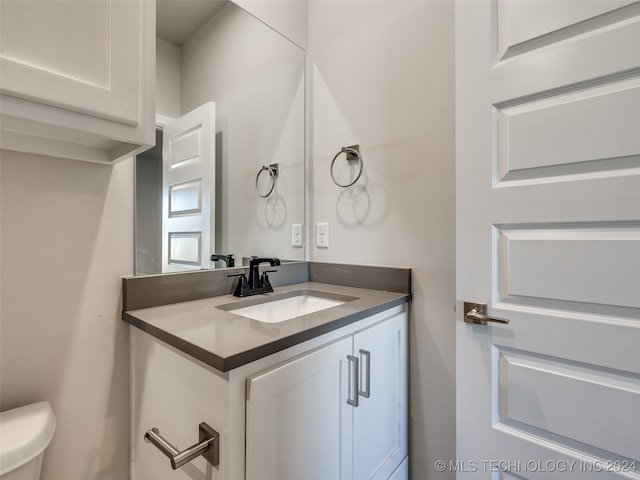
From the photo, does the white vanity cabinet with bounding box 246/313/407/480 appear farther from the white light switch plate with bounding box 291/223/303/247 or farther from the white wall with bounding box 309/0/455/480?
the white light switch plate with bounding box 291/223/303/247

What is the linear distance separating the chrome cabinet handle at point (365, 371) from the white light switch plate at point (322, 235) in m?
0.68

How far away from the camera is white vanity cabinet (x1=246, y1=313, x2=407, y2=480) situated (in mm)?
667

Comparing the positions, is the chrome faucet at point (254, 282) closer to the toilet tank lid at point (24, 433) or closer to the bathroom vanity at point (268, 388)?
the bathroom vanity at point (268, 388)

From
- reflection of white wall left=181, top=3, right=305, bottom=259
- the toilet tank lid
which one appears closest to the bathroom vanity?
the toilet tank lid

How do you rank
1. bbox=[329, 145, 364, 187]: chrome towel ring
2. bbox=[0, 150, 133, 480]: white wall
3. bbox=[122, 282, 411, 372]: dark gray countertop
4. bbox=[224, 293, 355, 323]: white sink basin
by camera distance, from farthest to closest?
1. bbox=[329, 145, 364, 187]: chrome towel ring
2. bbox=[224, 293, 355, 323]: white sink basin
3. bbox=[0, 150, 133, 480]: white wall
4. bbox=[122, 282, 411, 372]: dark gray countertop

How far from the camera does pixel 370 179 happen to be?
1382mm

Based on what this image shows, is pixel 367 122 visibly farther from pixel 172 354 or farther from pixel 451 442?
pixel 451 442

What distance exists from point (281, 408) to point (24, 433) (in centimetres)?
57

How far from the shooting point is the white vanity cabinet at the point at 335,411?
0.67m

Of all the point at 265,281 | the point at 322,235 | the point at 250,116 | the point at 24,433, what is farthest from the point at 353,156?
the point at 24,433

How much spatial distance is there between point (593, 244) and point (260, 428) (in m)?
0.98

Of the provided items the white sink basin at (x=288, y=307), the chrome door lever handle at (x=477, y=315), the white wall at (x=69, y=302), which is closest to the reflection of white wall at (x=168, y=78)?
the white wall at (x=69, y=302)

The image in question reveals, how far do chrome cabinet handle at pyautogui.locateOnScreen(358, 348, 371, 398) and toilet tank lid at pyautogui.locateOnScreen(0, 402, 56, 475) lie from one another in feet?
2.67

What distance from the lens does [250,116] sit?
1432 millimetres
